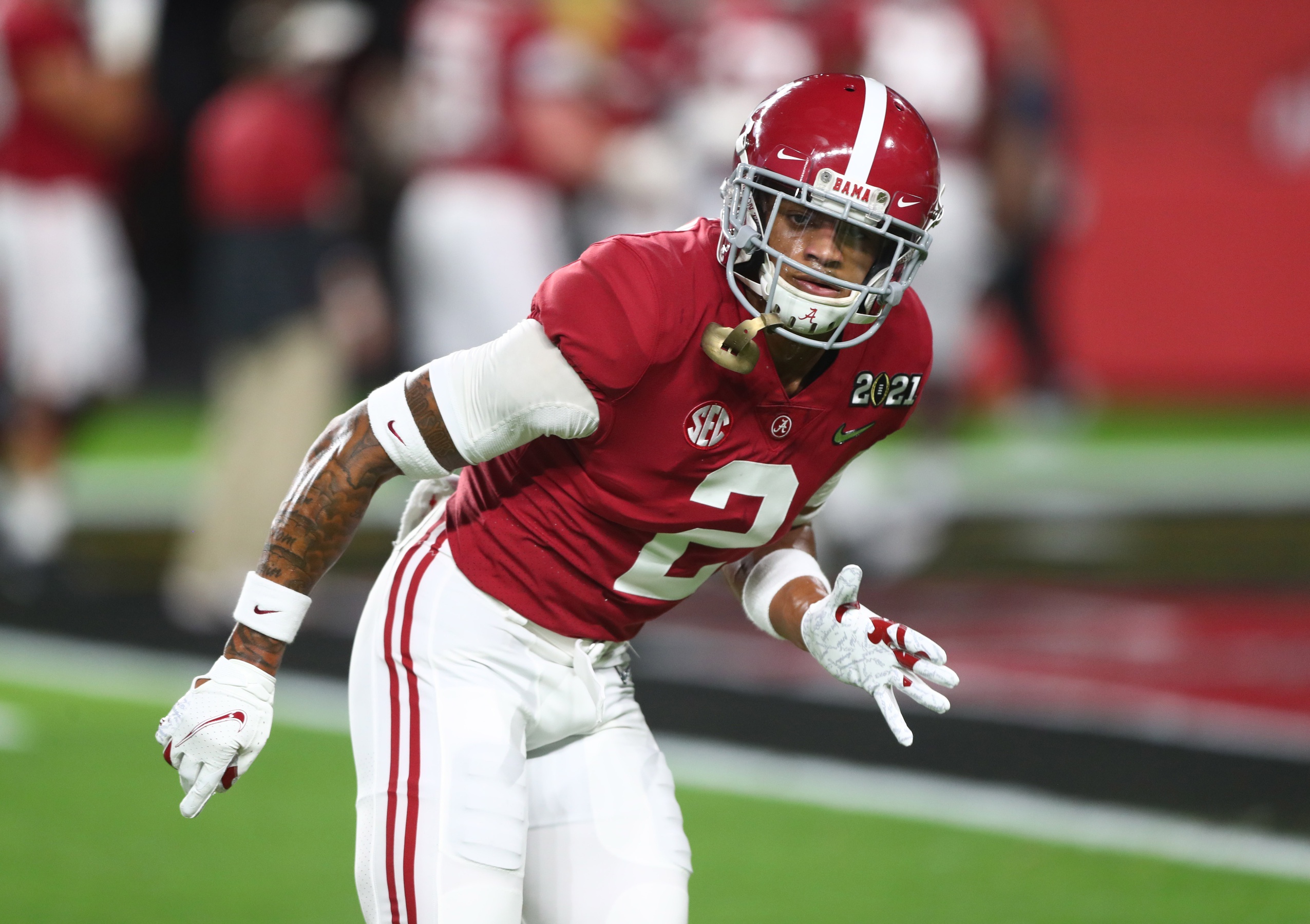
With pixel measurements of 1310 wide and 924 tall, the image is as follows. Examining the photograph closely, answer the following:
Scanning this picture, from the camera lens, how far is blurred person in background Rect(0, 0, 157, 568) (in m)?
6.68

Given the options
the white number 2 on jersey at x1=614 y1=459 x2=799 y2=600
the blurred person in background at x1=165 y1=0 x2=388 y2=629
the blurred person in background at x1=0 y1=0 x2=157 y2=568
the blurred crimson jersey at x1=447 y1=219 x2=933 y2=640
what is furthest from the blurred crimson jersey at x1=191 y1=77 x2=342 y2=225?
the white number 2 on jersey at x1=614 y1=459 x2=799 y2=600

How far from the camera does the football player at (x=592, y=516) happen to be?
233 cm

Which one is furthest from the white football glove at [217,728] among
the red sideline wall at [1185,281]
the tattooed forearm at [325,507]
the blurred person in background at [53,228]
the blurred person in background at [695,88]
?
the red sideline wall at [1185,281]

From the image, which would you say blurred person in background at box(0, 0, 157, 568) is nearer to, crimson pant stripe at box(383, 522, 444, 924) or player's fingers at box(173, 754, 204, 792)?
crimson pant stripe at box(383, 522, 444, 924)

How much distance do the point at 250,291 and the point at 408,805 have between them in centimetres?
445

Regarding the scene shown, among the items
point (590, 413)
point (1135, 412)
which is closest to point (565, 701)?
point (590, 413)

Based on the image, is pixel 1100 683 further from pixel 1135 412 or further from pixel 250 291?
pixel 1135 412

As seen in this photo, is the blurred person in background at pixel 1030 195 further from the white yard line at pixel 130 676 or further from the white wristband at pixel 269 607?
the white wristband at pixel 269 607

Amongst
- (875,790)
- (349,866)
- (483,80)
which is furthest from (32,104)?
(875,790)

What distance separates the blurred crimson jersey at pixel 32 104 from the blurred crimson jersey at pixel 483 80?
1347 millimetres

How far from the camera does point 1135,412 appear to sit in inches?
519

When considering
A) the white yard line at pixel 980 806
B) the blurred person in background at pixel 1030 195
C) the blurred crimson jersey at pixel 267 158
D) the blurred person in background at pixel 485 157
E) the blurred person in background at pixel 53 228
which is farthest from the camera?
the blurred person in background at pixel 1030 195

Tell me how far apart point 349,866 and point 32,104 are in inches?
155

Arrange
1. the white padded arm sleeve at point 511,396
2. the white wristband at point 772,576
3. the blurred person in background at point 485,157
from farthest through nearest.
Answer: the blurred person in background at point 485,157 → the white wristband at point 772,576 → the white padded arm sleeve at point 511,396
